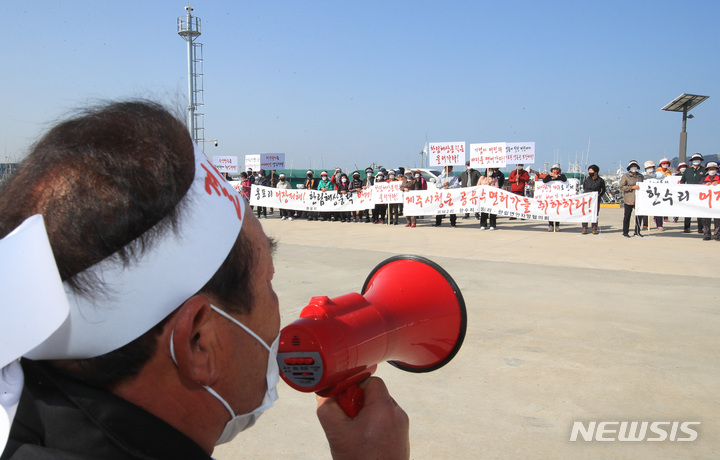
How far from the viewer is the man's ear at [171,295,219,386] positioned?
797 millimetres

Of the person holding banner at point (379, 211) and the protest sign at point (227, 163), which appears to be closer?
the person holding banner at point (379, 211)

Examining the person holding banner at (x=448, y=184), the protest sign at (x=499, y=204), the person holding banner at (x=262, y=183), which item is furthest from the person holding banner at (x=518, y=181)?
the person holding banner at (x=262, y=183)

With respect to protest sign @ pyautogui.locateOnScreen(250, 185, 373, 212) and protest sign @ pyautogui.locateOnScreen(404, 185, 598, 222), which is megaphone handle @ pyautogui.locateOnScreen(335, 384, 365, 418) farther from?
protest sign @ pyautogui.locateOnScreen(250, 185, 373, 212)

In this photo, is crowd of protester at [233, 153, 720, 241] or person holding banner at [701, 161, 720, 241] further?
crowd of protester at [233, 153, 720, 241]

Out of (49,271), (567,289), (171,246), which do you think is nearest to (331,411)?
(171,246)

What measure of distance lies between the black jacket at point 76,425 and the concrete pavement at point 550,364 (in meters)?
1.78

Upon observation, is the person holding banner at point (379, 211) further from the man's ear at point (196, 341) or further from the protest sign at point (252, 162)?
the man's ear at point (196, 341)

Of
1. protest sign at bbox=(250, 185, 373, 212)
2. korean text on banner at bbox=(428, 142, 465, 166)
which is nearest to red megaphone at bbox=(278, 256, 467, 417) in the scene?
protest sign at bbox=(250, 185, 373, 212)

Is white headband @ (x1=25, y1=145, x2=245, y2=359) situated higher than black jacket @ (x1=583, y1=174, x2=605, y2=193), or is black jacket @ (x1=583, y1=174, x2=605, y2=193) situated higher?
black jacket @ (x1=583, y1=174, x2=605, y2=193)

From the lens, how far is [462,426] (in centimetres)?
263

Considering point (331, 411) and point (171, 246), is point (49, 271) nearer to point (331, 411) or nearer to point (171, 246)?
point (171, 246)

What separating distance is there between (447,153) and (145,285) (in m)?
14.8

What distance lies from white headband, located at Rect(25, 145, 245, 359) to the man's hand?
0.55 metres

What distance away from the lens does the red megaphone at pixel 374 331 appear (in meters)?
1.17
